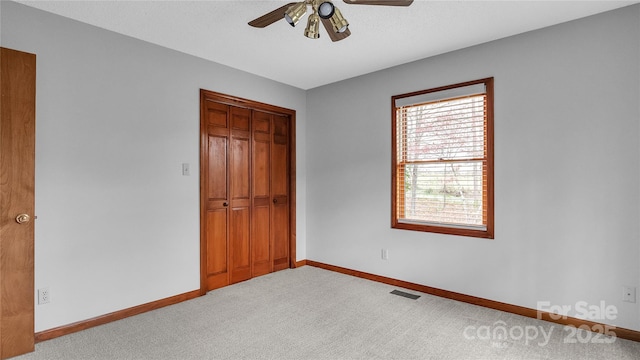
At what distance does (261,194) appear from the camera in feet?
14.2

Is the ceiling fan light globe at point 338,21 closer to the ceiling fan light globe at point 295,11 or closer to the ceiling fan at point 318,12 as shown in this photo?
the ceiling fan at point 318,12

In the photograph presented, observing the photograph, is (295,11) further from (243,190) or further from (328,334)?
(243,190)

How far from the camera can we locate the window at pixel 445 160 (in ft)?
10.6

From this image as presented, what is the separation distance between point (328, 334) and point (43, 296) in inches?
86.6

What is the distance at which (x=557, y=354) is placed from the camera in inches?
90.7

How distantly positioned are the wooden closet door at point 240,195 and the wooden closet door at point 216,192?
0.27 feet

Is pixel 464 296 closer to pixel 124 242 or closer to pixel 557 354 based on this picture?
pixel 557 354

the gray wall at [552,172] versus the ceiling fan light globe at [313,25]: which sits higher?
the ceiling fan light globe at [313,25]

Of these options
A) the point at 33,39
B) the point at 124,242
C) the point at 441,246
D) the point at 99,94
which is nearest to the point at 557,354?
the point at 441,246

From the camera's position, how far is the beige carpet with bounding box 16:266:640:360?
233 cm

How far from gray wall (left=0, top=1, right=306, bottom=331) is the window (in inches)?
88.4

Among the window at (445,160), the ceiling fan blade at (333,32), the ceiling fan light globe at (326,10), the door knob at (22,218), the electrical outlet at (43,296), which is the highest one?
the ceiling fan blade at (333,32)

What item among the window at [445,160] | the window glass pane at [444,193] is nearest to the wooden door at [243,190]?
the window at [445,160]

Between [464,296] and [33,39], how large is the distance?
4.29 meters
